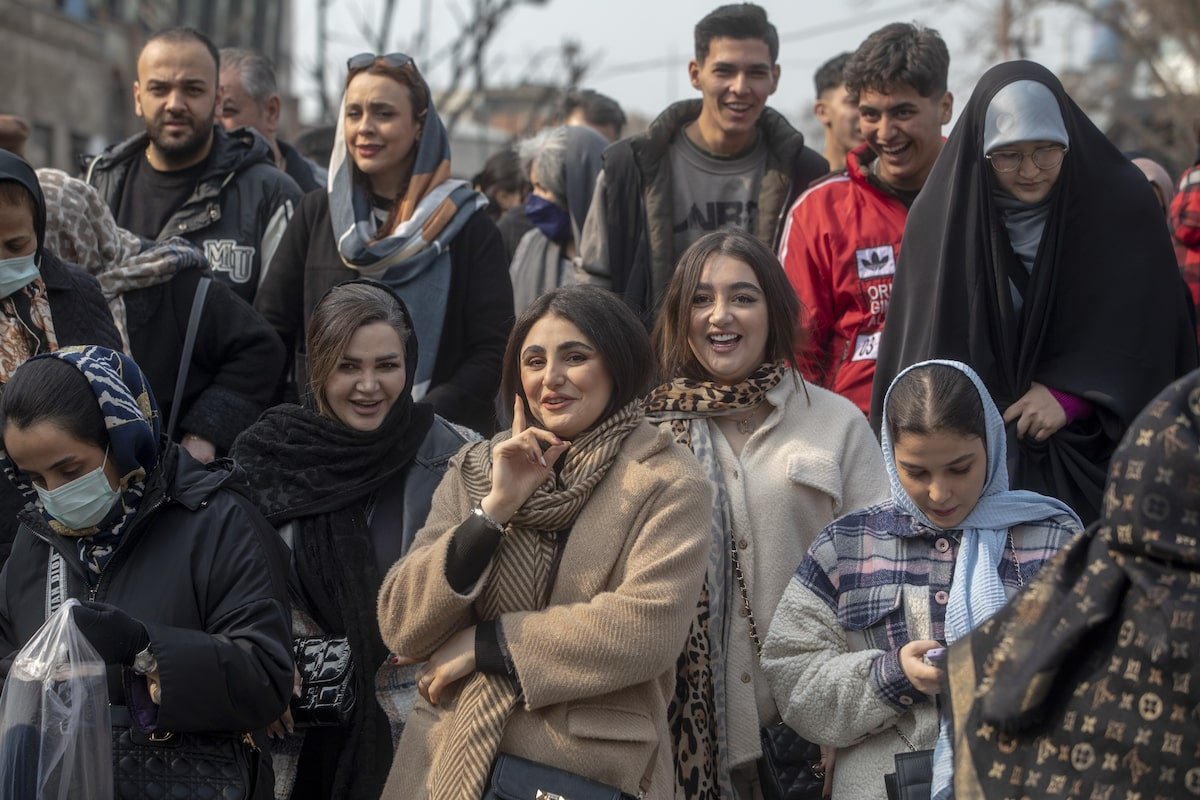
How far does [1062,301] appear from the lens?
4781 millimetres

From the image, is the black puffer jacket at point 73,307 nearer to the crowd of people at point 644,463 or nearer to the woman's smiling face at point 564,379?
the crowd of people at point 644,463

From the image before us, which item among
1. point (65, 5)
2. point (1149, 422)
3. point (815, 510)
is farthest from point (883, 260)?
point (65, 5)

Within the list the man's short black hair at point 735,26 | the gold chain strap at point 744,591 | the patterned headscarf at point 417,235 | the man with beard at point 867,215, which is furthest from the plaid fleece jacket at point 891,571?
the man's short black hair at point 735,26

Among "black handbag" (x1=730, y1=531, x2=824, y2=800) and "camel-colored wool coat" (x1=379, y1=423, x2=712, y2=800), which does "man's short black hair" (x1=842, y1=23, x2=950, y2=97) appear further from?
"black handbag" (x1=730, y1=531, x2=824, y2=800)

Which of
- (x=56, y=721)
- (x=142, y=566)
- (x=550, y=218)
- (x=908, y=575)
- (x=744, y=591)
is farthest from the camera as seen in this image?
(x=550, y=218)

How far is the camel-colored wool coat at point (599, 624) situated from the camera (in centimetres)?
369

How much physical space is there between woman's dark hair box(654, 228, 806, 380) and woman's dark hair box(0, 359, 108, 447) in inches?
A: 68.1

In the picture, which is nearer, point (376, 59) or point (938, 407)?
point (938, 407)

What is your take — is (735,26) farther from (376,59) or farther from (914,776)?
(914,776)

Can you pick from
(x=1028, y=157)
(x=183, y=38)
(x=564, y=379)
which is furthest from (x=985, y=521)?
(x=183, y=38)

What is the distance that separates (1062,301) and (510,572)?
6.47ft

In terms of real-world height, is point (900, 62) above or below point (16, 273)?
above

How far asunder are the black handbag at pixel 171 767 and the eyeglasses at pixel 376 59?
2.94 m

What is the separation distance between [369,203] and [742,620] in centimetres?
230
